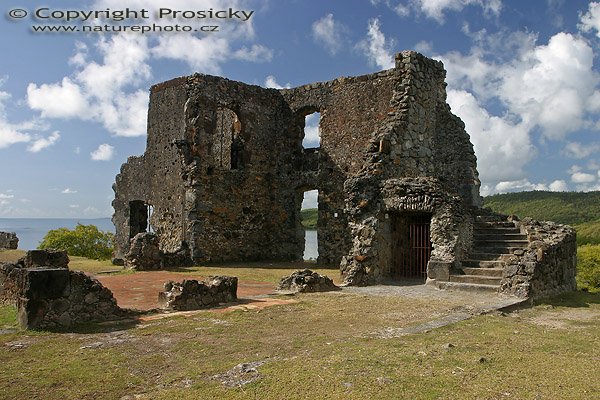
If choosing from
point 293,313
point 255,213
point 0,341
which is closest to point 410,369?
point 293,313

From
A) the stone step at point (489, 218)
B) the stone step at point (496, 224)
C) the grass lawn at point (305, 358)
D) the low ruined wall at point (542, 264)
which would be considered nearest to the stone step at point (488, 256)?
the low ruined wall at point (542, 264)

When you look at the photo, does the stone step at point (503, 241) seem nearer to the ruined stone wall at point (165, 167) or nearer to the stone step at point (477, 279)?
the stone step at point (477, 279)

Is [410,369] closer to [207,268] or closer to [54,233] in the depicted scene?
[207,268]

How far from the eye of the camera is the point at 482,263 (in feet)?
38.3

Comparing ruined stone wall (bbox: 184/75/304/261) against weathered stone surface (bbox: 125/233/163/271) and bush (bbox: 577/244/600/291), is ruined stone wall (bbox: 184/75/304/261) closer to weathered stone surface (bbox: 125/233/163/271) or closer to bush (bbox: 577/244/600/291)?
weathered stone surface (bbox: 125/233/163/271)

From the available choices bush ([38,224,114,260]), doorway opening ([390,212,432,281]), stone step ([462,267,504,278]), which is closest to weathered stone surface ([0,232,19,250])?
bush ([38,224,114,260])

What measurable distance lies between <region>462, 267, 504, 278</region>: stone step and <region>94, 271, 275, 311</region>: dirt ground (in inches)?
168

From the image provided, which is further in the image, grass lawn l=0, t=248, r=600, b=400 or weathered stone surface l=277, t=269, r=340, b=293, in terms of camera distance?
weathered stone surface l=277, t=269, r=340, b=293

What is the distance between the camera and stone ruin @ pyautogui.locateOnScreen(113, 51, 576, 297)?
12.3 metres

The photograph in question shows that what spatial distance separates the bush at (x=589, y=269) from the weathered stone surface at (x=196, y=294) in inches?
615

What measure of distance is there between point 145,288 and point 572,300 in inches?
345

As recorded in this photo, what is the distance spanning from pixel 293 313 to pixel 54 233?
2016 centimetres

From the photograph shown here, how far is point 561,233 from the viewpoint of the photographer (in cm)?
1225

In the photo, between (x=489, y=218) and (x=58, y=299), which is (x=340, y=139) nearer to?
(x=489, y=218)
